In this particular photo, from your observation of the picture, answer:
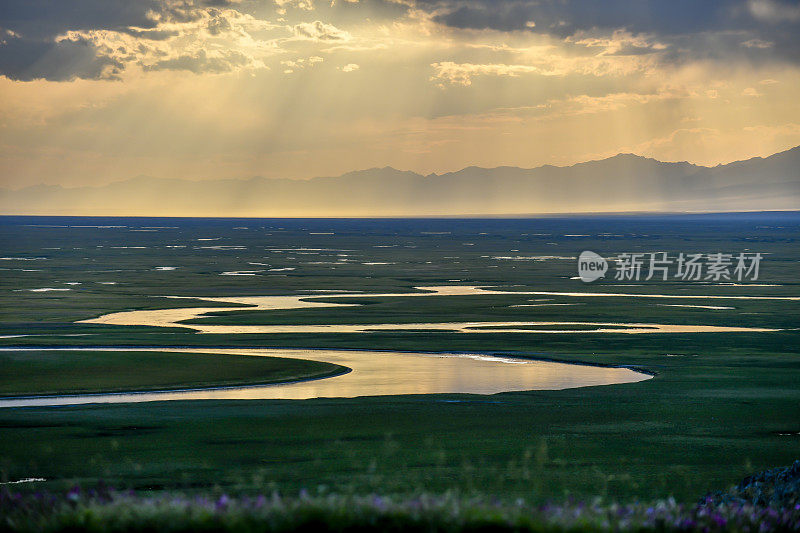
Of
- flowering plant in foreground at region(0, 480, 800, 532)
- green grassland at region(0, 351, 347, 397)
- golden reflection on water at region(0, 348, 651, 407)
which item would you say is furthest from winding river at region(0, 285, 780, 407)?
flowering plant in foreground at region(0, 480, 800, 532)

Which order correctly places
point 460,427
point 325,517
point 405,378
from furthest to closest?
point 405,378, point 460,427, point 325,517

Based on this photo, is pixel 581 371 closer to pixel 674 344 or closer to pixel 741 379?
pixel 741 379

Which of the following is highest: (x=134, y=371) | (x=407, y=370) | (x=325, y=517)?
(x=325, y=517)

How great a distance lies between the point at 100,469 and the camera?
64.1 ft

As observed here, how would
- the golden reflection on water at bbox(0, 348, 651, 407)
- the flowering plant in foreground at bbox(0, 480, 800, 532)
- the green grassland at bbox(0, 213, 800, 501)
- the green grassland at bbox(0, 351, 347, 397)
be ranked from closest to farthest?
the flowering plant in foreground at bbox(0, 480, 800, 532) → the green grassland at bbox(0, 213, 800, 501) → the golden reflection on water at bbox(0, 348, 651, 407) → the green grassland at bbox(0, 351, 347, 397)

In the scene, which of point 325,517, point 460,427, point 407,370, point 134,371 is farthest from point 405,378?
point 325,517

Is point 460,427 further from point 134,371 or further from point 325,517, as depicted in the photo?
point 325,517

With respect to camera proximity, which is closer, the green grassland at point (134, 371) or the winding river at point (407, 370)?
the winding river at point (407, 370)

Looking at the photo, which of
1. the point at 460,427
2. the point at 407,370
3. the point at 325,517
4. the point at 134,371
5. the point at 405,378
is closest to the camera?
the point at 325,517

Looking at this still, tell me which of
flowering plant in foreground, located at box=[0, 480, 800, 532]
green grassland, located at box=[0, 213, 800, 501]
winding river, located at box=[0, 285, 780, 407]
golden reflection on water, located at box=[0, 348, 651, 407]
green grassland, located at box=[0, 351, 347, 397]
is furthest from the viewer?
green grassland, located at box=[0, 351, 347, 397]

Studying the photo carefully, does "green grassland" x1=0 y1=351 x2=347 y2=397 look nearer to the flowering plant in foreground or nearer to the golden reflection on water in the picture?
the golden reflection on water

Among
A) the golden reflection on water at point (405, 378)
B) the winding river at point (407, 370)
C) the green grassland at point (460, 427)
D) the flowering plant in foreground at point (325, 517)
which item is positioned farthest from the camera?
the winding river at point (407, 370)

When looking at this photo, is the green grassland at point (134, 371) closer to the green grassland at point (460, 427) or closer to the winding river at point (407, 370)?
the winding river at point (407, 370)

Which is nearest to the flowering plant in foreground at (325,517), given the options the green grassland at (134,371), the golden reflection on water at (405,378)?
the golden reflection on water at (405,378)
